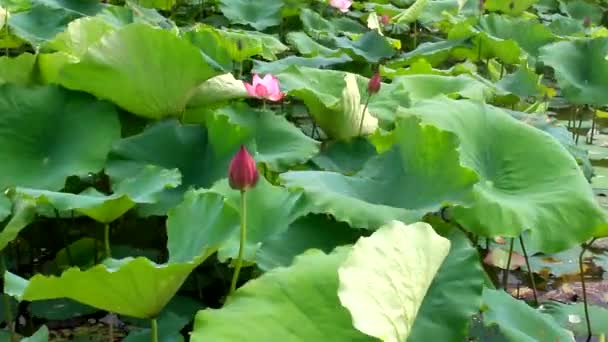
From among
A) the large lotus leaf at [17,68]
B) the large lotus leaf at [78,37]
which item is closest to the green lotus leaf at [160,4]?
the large lotus leaf at [78,37]

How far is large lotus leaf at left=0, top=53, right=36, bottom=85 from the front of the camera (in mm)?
1638

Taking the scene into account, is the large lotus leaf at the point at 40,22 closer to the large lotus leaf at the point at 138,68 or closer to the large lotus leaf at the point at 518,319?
the large lotus leaf at the point at 138,68

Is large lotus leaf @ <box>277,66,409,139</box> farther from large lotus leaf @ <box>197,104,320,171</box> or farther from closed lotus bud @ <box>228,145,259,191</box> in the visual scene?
closed lotus bud @ <box>228,145,259,191</box>

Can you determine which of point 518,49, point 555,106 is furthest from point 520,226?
point 555,106

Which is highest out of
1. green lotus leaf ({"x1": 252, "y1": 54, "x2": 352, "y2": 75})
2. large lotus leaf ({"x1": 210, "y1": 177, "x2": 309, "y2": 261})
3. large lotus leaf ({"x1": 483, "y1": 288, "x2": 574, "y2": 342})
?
large lotus leaf ({"x1": 210, "y1": 177, "x2": 309, "y2": 261})

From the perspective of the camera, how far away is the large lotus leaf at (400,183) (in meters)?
1.20

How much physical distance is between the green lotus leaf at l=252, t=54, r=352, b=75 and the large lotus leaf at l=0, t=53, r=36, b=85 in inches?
26.9

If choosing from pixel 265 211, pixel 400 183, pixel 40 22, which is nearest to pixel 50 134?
pixel 265 211

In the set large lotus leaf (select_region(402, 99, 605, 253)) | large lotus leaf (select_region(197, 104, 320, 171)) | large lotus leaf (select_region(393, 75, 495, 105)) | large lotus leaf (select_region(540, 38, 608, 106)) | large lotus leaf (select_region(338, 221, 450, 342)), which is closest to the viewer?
large lotus leaf (select_region(338, 221, 450, 342))

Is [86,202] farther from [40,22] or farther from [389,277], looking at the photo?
[40,22]

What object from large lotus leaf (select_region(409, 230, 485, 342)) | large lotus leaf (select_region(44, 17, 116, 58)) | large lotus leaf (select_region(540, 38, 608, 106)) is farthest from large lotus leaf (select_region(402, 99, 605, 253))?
large lotus leaf (select_region(540, 38, 608, 106))

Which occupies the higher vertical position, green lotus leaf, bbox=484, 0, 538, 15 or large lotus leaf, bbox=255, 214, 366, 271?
large lotus leaf, bbox=255, 214, 366, 271

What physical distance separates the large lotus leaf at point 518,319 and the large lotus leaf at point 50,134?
72cm

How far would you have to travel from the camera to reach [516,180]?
1438 millimetres
